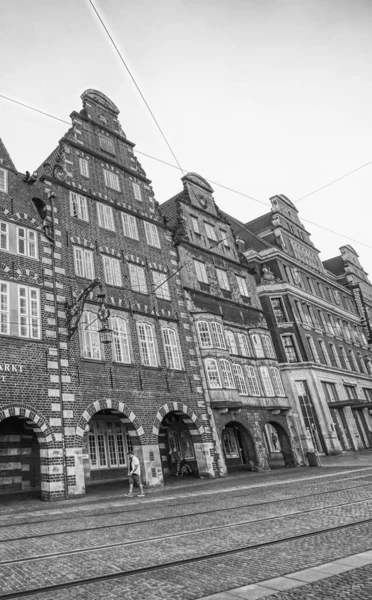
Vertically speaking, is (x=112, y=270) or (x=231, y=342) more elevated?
(x=112, y=270)

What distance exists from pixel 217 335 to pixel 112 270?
7934mm

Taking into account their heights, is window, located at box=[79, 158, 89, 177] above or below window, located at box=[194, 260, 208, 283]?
above

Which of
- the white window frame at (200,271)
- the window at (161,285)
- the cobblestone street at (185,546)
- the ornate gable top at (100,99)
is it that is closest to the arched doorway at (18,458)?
the cobblestone street at (185,546)

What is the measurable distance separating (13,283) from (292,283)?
28.9 meters

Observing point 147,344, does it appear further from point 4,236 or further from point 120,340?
point 4,236

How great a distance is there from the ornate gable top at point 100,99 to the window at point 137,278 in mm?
12105

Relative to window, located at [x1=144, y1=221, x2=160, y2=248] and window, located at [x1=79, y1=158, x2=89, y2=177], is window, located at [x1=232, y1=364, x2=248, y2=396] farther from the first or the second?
window, located at [x1=79, y1=158, x2=89, y2=177]

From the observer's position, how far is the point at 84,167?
23500 mm

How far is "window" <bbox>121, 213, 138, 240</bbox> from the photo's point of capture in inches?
938

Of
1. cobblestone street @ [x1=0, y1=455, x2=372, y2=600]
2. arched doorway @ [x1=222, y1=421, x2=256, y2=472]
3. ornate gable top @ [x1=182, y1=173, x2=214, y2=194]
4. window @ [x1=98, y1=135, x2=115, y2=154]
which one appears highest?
ornate gable top @ [x1=182, y1=173, x2=214, y2=194]

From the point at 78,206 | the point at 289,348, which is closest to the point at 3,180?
the point at 78,206

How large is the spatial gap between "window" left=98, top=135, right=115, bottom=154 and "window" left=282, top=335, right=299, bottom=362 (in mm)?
21268

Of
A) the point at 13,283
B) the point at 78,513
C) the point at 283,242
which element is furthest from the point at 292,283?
the point at 78,513

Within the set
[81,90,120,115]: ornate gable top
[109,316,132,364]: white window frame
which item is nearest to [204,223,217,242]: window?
[81,90,120,115]: ornate gable top
